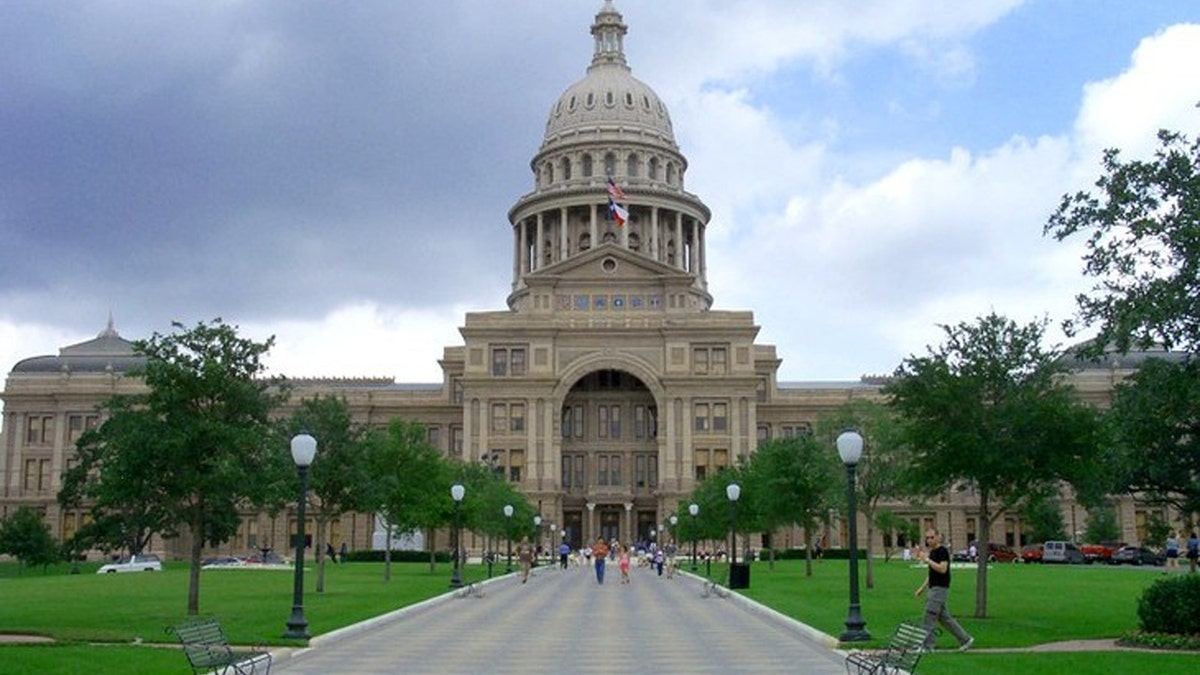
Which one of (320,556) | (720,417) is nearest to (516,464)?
(720,417)

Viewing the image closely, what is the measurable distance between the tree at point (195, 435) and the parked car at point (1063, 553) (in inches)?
2517

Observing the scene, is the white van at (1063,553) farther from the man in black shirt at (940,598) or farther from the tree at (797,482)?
Answer: the man in black shirt at (940,598)

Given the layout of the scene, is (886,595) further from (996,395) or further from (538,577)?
(538,577)

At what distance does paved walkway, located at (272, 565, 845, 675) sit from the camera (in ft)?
70.5

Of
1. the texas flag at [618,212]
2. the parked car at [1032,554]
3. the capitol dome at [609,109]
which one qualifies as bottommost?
the parked car at [1032,554]

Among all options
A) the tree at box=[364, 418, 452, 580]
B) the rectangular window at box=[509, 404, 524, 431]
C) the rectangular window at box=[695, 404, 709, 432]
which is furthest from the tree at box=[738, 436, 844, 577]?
the rectangular window at box=[509, 404, 524, 431]

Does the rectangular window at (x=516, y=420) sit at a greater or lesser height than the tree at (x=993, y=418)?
greater

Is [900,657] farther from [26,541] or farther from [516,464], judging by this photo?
[516,464]

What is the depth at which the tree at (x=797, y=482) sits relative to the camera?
59.3m

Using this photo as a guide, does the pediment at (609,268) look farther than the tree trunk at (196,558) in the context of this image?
Yes

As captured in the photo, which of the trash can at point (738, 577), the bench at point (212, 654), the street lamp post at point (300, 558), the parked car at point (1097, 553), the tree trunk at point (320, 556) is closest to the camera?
the bench at point (212, 654)

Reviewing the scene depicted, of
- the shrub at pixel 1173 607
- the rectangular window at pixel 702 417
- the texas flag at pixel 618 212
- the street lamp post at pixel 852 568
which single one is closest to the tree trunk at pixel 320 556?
the street lamp post at pixel 852 568

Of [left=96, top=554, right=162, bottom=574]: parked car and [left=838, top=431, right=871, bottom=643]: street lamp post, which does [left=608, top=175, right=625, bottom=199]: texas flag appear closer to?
[left=96, top=554, right=162, bottom=574]: parked car

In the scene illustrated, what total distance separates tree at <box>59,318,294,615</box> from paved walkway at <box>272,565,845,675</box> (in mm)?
5499
